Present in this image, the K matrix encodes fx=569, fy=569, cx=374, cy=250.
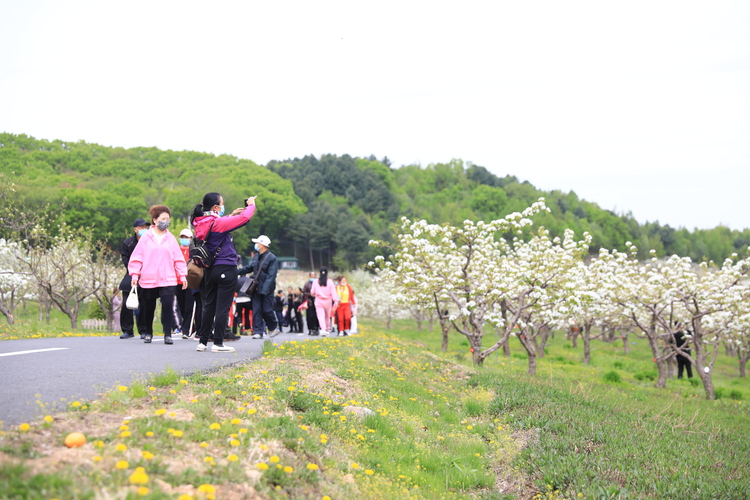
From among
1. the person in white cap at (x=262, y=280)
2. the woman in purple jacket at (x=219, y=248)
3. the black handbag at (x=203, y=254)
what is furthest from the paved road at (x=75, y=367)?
the person in white cap at (x=262, y=280)

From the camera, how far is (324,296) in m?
16.5

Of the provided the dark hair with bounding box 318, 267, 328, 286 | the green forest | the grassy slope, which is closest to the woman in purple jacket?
the grassy slope

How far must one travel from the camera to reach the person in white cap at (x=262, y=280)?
42.2 ft

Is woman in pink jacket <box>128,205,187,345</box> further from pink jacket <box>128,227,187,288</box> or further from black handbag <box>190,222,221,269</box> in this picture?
black handbag <box>190,222,221,269</box>

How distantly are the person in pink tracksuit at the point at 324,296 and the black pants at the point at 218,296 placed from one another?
6820 millimetres

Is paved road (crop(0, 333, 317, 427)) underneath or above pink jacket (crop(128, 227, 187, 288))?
underneath

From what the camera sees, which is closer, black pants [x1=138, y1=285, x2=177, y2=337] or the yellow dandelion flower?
the yellow dandelion flower

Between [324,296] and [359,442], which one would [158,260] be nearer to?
[359,442]

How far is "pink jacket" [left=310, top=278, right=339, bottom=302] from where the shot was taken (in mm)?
16297

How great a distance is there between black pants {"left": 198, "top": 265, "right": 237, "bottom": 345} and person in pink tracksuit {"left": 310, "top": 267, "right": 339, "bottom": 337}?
6.82m

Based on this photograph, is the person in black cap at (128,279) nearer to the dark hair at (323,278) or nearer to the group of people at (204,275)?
the group of people at (204,275)

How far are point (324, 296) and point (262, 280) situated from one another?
3644 mm

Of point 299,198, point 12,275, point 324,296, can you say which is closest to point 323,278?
point 324,296

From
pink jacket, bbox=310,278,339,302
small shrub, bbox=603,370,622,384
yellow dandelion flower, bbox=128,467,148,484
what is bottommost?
small shrub, bbox=603,370,622,384
